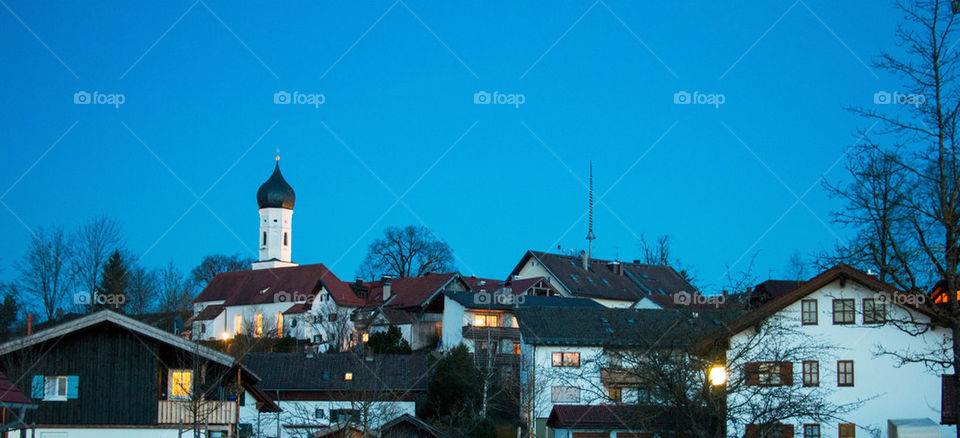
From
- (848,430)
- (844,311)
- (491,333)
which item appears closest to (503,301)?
(491,333)

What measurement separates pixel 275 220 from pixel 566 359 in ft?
315

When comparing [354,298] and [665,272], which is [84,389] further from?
[665,272]

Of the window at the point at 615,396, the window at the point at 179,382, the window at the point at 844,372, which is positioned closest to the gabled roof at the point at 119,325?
the window at the point at 179,382

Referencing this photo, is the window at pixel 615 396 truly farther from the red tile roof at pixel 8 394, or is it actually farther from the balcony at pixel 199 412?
the red tile roof at pixel 8 394

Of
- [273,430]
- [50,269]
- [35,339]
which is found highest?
[50,269]

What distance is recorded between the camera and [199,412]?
1173 inches

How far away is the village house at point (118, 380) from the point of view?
2966cm

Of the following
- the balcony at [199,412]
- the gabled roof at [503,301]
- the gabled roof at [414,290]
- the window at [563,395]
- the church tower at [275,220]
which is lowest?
the window at [563,395]

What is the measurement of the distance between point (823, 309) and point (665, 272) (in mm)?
55574

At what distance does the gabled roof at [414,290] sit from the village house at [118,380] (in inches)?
1711

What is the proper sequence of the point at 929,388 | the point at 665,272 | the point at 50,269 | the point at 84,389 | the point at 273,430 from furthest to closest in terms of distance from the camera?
the point at 665,272 < the point at 50,269 < the point at 273,430 < the point at 929,388 < the point at 84,389

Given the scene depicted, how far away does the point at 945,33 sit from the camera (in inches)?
663

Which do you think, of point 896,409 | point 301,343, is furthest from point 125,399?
point 301,343

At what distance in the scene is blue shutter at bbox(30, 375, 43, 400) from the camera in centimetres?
2912
